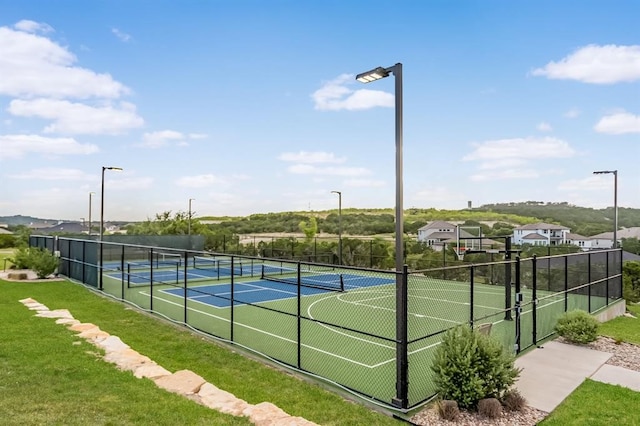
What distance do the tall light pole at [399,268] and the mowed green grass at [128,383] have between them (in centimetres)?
51

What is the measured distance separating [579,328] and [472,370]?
540cm

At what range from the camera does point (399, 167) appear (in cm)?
639

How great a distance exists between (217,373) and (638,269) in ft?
88.4

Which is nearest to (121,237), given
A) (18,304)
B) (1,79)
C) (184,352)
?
(1,79)

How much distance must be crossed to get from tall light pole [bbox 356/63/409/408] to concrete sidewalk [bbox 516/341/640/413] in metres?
1.92

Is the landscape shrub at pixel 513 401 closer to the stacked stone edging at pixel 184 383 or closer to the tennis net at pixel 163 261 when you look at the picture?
the stacked stone edging at pixel 184 383

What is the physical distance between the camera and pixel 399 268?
20.3ft

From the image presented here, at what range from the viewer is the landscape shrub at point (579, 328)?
373 inches

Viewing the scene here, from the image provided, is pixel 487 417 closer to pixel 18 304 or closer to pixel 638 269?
pixel 18 304

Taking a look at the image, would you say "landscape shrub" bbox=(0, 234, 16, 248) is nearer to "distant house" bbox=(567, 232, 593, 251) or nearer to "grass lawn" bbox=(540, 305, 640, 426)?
"grass lawn" bbox=(540, 305, 640, 426)

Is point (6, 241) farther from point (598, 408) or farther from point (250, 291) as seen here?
point (598, 408)

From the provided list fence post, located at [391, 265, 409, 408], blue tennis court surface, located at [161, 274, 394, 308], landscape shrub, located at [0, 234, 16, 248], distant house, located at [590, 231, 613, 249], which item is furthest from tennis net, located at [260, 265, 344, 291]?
distant house, located at [590, 231, 613, 249]

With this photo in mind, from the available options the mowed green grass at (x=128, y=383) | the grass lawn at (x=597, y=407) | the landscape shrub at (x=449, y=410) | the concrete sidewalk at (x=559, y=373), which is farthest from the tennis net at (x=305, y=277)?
the landscape shrub at (x=449, y=410)

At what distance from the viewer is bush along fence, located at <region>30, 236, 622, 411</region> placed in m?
7.11
